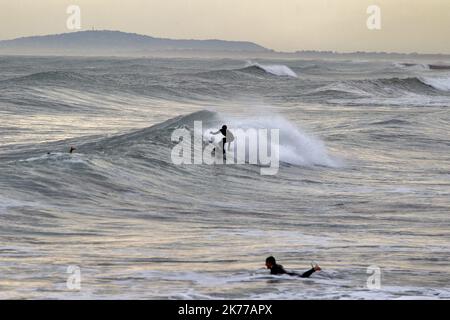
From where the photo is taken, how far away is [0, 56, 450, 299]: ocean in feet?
35.6

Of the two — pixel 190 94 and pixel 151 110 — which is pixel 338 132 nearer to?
pixel 151 110

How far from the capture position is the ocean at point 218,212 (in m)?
10.9

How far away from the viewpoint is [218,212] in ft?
53.8

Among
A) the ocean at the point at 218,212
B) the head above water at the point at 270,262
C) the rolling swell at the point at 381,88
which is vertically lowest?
the ocean at the point at 218,212

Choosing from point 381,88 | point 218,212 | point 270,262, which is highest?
point 381,88

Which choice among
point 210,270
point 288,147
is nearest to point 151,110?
point 288,147

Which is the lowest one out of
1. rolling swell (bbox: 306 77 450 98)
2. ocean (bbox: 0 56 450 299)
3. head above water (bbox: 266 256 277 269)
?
ocean (bbox: 0 56 450 299)

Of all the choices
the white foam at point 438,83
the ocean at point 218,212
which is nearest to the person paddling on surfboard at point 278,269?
the ocean at point 218,212

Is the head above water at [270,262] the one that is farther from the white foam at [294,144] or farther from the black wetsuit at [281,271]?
the white foam at [294,144]

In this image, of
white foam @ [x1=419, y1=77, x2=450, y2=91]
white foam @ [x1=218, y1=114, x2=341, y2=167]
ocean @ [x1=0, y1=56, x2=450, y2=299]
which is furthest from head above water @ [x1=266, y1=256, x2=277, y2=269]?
white foam @ [x1=419, y1=77, x2=450, y2=91]

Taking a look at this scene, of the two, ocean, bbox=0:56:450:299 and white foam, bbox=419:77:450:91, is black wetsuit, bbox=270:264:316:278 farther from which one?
white foam, bbox=419:77:450:91

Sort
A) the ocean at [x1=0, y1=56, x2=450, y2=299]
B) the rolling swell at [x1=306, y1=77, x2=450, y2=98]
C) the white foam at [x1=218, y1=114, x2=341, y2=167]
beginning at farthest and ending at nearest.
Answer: the rolling swell at [x1=306, y1=77, x2=450, y2=98], the white foam at [x1=218, y1=114, x2=341, y2=167], the ocean at [x1=0, y1=56, x2=450, y2=299]

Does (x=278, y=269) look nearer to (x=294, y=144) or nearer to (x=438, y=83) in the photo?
(x=294, y=144)

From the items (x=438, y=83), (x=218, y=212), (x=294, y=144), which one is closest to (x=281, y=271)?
(x=218, y=212)
